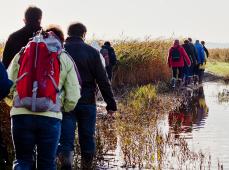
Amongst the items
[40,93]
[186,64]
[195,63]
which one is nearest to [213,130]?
[40,93]

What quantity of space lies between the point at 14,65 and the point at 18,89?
1.05 feet

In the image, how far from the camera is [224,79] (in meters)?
31.7

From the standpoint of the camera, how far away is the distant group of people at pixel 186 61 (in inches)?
845

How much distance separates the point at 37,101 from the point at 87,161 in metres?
2.69

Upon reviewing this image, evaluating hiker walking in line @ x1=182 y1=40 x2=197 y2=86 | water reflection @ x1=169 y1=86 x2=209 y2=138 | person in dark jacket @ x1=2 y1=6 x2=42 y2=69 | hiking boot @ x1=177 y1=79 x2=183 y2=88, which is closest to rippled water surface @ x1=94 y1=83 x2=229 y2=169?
water reflection @ x1=169 y1=86 x2=209 y2=138

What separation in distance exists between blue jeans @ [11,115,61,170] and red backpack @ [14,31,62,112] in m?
0.12

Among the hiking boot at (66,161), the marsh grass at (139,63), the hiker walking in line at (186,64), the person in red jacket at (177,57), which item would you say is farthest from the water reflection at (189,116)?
the hiking boot at (66,161)

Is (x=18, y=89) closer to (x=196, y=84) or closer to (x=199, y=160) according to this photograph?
(x=199, y=160)

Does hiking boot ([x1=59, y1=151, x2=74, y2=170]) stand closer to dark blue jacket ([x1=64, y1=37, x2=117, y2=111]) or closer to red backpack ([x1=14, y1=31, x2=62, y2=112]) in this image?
dark blue jacket ([x1=64, y1=37, x2=117, y2=111])

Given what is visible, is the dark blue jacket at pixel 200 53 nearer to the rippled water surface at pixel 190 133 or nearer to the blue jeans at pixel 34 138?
the rippled water surface at pixel 190 133

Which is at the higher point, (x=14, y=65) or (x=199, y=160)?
(x=14, y=65)

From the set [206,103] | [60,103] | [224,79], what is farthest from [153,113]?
[224,79]

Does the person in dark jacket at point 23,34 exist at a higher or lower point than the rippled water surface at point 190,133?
higher

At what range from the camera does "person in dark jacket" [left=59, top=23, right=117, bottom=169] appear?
7.42 metres
